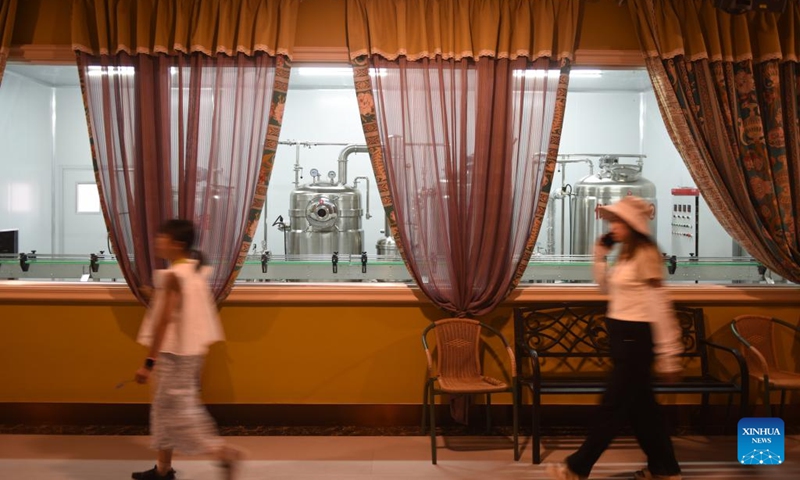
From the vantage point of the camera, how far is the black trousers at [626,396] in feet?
11.3

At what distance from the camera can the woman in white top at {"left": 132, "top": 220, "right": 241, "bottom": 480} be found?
3.37 m

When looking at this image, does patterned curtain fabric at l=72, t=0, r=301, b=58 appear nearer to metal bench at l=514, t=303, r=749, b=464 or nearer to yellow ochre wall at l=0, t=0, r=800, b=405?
yellow ochre wall at l=0, t=0, r=800, b=405

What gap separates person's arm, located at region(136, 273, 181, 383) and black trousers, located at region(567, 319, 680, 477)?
6.34ft

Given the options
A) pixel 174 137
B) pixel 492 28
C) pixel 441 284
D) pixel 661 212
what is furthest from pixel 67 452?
pixel 661 212

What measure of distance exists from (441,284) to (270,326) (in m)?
1.11

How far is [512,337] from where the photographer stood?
16.0 feet

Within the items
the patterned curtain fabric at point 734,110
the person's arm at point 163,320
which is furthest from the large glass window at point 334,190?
the person's arm at point 163,320

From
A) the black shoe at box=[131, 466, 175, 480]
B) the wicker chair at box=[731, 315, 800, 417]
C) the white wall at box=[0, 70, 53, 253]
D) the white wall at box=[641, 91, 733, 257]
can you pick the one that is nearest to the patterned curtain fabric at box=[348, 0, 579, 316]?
the white wall at box=[641, 91, 733, 257]

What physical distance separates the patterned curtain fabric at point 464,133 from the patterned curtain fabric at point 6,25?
2.08 meters

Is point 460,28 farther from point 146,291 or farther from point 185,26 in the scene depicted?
point 146,291

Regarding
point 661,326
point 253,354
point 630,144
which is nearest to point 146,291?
point 253,354

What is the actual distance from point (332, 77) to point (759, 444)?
11.6 ft

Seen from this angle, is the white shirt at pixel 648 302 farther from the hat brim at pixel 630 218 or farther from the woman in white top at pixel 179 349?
the woman in white top at pixel 179 349

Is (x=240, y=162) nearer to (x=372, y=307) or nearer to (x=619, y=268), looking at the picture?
(x=372, y=307)
